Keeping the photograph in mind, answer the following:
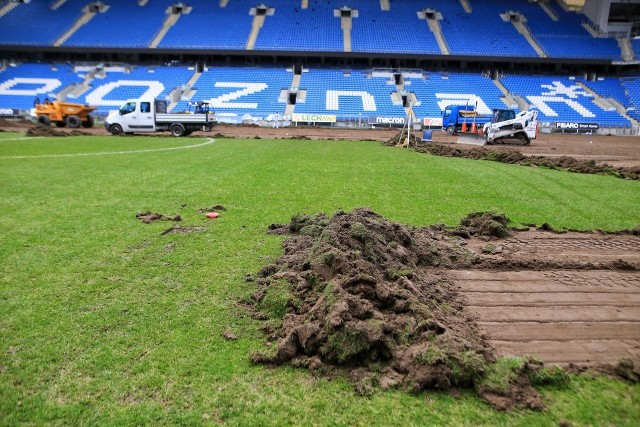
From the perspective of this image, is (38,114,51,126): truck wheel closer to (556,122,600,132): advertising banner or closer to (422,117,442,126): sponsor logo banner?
(422,117,442,126): sponsor logo banner

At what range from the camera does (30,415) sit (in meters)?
2.43

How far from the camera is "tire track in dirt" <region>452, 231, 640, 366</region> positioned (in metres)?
3.28

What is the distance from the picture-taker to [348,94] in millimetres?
37156

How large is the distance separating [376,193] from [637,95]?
4075 centimetres

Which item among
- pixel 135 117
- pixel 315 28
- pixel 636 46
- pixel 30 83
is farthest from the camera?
pixel 315 28

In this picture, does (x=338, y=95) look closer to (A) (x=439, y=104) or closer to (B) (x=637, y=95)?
(A) (x=439, y=104)

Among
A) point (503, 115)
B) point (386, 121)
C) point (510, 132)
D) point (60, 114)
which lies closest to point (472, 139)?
point (510, 132)

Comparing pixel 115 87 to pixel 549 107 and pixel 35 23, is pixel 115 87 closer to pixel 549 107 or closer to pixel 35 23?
pixel 35 23

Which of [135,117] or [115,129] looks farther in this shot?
[115,129]

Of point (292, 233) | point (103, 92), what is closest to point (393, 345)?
point (292, 233)

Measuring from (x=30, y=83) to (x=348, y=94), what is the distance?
2891 centimetres

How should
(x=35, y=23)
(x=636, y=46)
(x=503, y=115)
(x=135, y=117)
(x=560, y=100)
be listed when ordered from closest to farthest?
(x=135, y=117) → (x=503, y=115) → (x=560, y=100) → (x=636, y=46) → (x=35, y=23)

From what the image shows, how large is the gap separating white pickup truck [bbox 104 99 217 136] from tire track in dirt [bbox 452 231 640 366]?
2021 centimetres

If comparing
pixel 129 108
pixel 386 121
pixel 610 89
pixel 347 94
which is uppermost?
pixel 610 89
